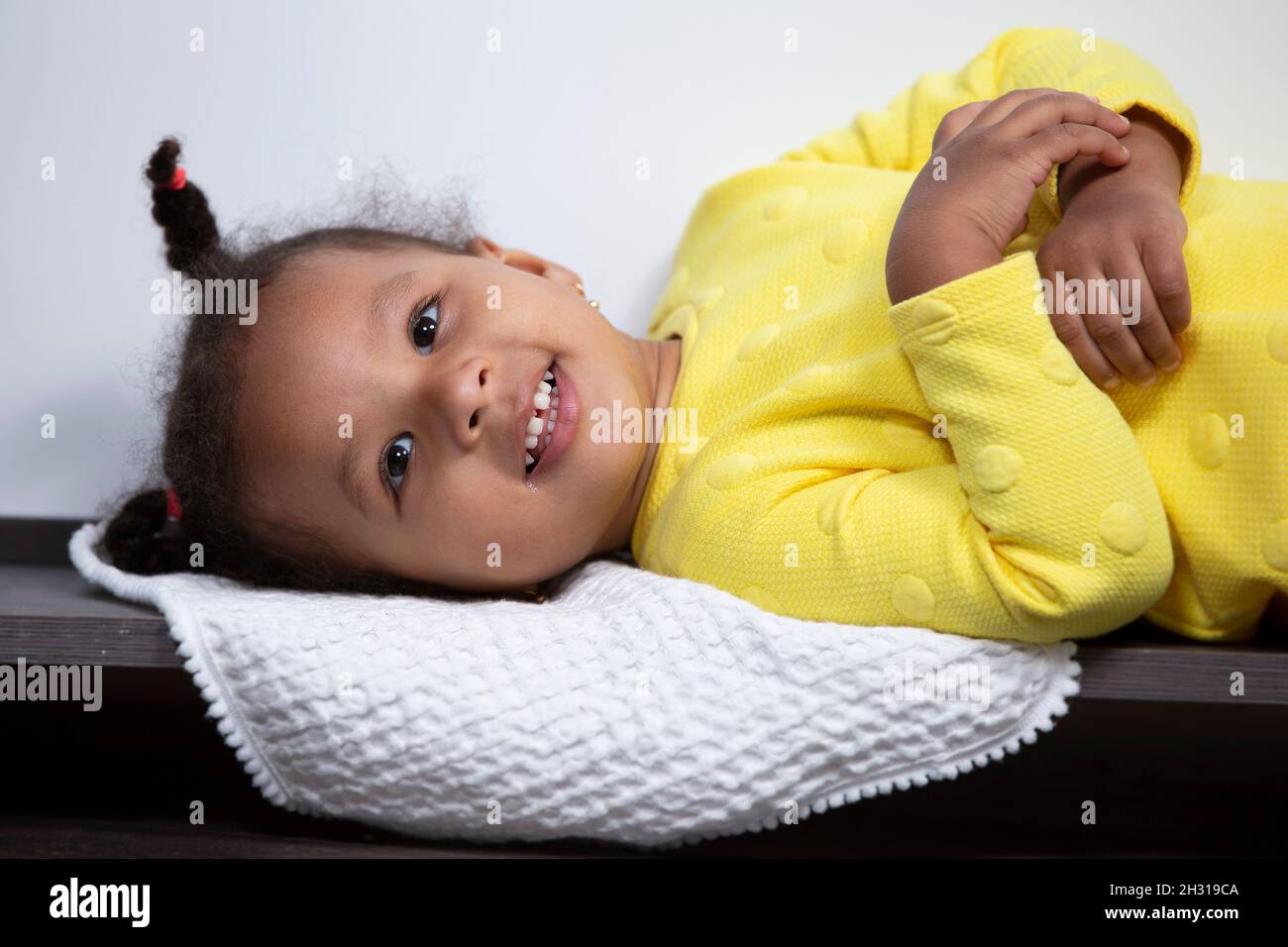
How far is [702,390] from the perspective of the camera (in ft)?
3.37

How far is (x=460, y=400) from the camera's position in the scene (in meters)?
0.91

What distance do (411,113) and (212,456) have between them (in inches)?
20.3

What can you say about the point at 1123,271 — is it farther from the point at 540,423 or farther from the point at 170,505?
the point at 170,505

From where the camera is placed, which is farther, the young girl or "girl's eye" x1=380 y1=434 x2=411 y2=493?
"girl's eye" x1=380 y1=434 x2=411 y2=493

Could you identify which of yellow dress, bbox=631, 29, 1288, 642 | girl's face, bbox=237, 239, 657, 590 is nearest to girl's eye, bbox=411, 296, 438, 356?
girl's face, bbox=237, 239, 657, 590

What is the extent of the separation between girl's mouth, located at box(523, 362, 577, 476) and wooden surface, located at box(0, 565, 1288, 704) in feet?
1.06

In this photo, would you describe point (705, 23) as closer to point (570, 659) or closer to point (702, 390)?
point (702, 390)

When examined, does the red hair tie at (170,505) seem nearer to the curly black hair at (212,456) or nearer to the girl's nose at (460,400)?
the curly black hair at (212,456)

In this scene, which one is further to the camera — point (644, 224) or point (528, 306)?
point (644, 224)

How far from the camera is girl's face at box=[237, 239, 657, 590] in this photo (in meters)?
0.94

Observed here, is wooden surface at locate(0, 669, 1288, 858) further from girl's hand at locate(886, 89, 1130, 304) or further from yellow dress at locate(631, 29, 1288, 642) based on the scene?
girl's hand at locate(886, 89, 1130, 304)

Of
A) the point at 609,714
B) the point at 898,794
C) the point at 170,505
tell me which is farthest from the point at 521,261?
the point at 898,794
